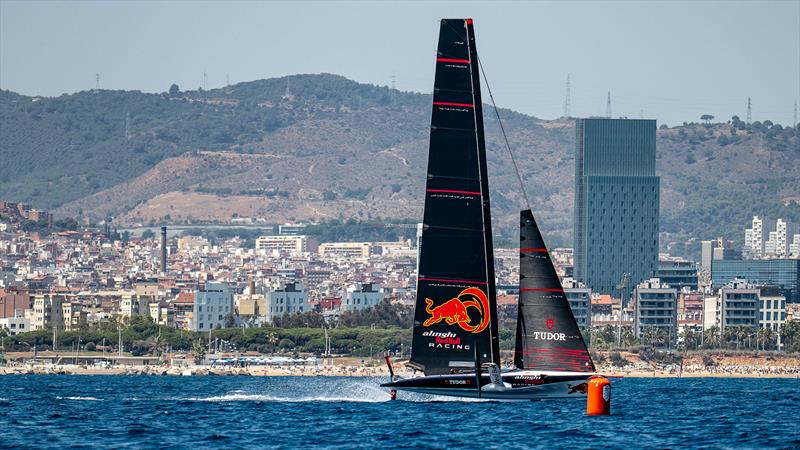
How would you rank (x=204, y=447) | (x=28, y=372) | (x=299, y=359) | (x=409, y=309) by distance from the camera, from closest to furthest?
(x=204, y=447)
(x=28, y=372)
(x=299, y=359)
(x=409, y=309)

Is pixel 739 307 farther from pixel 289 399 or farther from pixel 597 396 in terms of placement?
pixel 597 396

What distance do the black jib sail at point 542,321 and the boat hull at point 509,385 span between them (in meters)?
0.76

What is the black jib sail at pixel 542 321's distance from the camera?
190 ft

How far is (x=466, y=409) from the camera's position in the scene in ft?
181

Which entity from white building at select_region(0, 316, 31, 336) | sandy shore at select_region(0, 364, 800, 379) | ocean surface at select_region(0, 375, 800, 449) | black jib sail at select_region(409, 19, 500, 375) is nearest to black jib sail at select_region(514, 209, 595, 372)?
ocean surface at select_region(0, 375, 800, 449)

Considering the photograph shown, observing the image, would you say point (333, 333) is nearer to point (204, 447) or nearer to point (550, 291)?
point (550, 291)

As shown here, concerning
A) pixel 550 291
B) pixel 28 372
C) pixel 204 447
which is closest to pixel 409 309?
pixel 28 372

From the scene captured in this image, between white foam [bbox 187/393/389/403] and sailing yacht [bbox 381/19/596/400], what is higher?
sailing yacht [bbox 381/19/596/400]

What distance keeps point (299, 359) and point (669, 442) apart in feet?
387

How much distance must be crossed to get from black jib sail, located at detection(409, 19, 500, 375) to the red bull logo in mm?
28

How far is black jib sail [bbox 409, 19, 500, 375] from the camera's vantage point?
54.4m

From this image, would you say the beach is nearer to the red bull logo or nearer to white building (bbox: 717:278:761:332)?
white building (bbox: 717:278:761:332)

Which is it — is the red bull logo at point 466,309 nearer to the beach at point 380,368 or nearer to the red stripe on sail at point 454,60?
the red stripe on sail at point 454,60

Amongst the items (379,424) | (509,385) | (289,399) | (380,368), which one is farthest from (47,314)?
(379,424)
